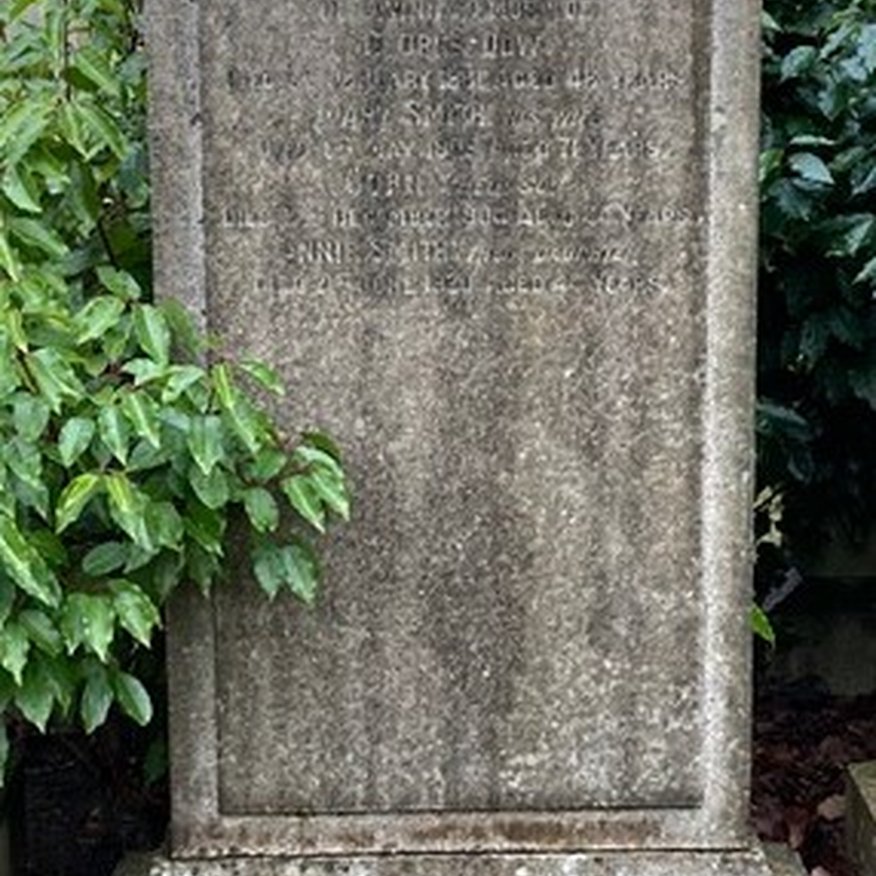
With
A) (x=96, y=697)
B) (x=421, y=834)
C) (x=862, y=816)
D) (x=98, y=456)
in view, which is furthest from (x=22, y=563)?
(x=862, y=816)

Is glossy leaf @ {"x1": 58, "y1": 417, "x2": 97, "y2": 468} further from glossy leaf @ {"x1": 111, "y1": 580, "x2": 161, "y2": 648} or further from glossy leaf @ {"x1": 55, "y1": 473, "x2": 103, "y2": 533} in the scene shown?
glossy leaf @ {"x1": 111, "y1": 580, "x2": 161, "y2": 648}

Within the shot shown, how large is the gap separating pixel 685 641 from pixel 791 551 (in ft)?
6.09

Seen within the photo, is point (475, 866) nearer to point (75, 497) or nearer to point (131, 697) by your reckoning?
point (131, 697)

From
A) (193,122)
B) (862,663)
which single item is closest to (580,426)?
(193,122)

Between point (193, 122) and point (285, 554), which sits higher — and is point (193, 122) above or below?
above

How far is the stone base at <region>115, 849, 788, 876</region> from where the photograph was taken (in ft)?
10.9

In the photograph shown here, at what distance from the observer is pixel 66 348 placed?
2.97 meters

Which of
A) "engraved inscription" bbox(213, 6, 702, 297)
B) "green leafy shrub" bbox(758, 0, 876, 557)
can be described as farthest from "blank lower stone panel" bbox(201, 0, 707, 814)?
"green leafy shrub" bbox(758, 0, 876, 557)

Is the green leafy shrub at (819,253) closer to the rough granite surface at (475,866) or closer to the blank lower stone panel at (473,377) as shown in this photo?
the blank lower stone panel at (473,377)

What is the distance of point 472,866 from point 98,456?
39.6 inches

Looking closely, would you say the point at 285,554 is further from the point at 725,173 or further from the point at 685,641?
the point at 725,173

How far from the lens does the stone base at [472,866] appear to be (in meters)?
3.32

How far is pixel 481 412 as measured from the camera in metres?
3.24

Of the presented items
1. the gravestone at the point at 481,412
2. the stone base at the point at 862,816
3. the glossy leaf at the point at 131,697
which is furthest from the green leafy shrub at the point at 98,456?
the stone base at the point at 862,816
